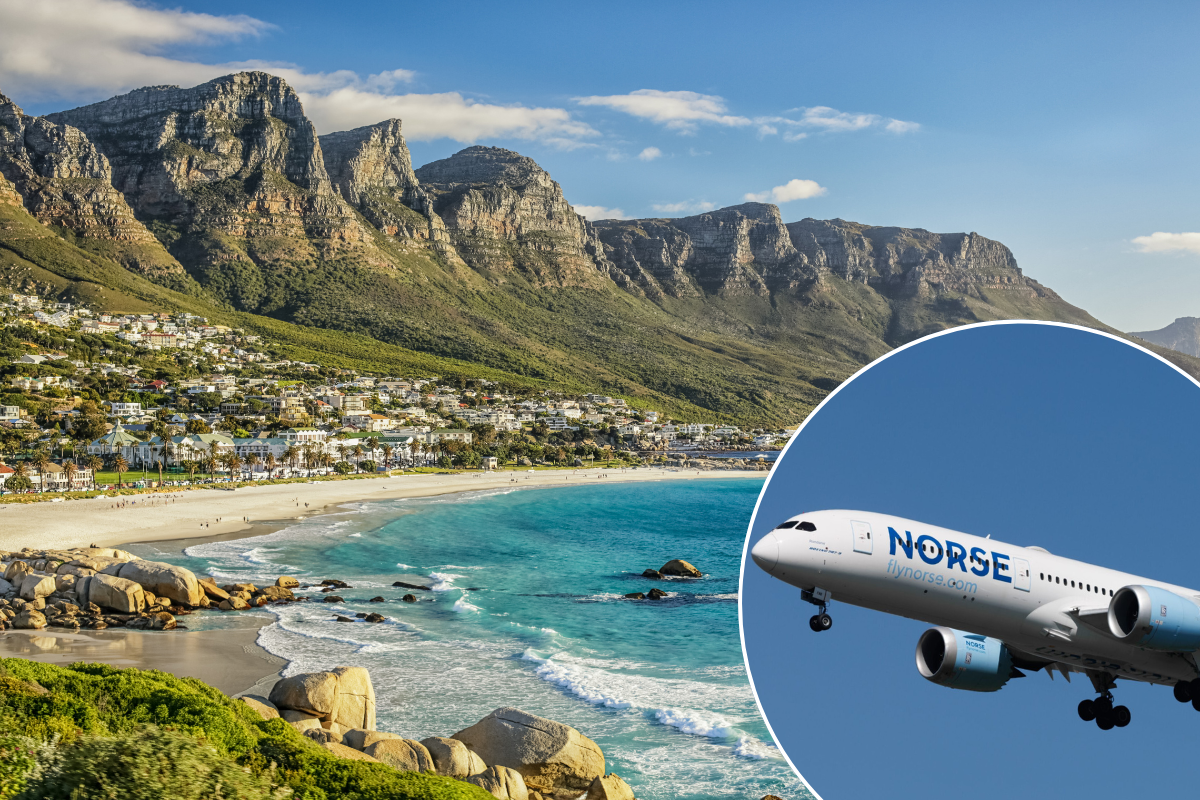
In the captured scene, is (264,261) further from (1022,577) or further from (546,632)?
(1022,577)

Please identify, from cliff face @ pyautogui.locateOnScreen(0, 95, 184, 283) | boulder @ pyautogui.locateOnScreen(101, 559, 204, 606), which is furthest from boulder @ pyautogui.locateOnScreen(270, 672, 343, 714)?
cliff face @ pyautogui.locateOnScreen(0, 95, 184, 283)

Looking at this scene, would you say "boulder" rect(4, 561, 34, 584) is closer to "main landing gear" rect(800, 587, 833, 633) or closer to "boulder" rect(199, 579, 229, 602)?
"boulder" rect(199, 579, 229, 602)

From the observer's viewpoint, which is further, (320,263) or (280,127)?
(280,127)

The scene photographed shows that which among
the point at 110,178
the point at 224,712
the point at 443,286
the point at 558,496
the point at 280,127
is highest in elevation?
the point at 280,127

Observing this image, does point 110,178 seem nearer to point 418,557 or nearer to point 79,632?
point 418,557

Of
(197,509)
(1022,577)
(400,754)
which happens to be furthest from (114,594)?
(197,509)

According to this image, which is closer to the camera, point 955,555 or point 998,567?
point 955,555

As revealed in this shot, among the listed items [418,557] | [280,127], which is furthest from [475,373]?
[418,557]
